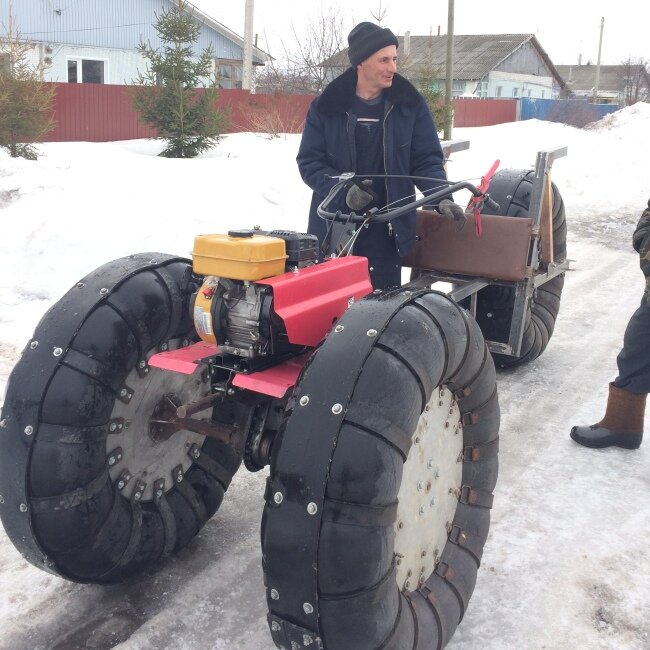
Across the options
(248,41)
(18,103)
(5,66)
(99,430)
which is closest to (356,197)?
(99,430)

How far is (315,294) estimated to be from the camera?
249cm

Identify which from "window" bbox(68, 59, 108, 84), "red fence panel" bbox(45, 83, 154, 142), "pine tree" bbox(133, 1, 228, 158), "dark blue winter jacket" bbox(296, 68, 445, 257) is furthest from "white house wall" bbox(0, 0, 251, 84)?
"dark blue winter jacket" bbox(296, 68, 445, 257)

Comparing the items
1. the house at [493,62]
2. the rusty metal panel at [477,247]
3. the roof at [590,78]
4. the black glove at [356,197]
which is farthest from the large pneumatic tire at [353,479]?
the roof at [590,78]

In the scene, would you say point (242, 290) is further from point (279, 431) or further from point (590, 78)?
point (590, 78)

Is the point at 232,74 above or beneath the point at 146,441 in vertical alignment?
above

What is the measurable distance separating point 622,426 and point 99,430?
9.55 feet

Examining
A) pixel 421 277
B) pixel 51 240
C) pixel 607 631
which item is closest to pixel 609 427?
pixel 421 277

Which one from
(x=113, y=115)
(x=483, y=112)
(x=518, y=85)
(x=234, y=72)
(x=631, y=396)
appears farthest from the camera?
(x=518, y=85)

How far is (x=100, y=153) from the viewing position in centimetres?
1181

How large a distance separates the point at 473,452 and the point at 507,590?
2.02 ft

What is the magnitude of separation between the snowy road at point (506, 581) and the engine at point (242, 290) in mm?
976

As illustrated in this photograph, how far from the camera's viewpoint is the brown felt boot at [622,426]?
4.07m

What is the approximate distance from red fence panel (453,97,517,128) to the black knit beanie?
25.6 m

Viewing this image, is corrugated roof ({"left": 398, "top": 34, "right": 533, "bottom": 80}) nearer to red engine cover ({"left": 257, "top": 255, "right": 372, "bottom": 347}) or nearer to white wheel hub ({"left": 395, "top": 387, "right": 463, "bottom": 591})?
red engine cover ({"left": 257, "top": 255, "right": 372, "bottom": 347})
